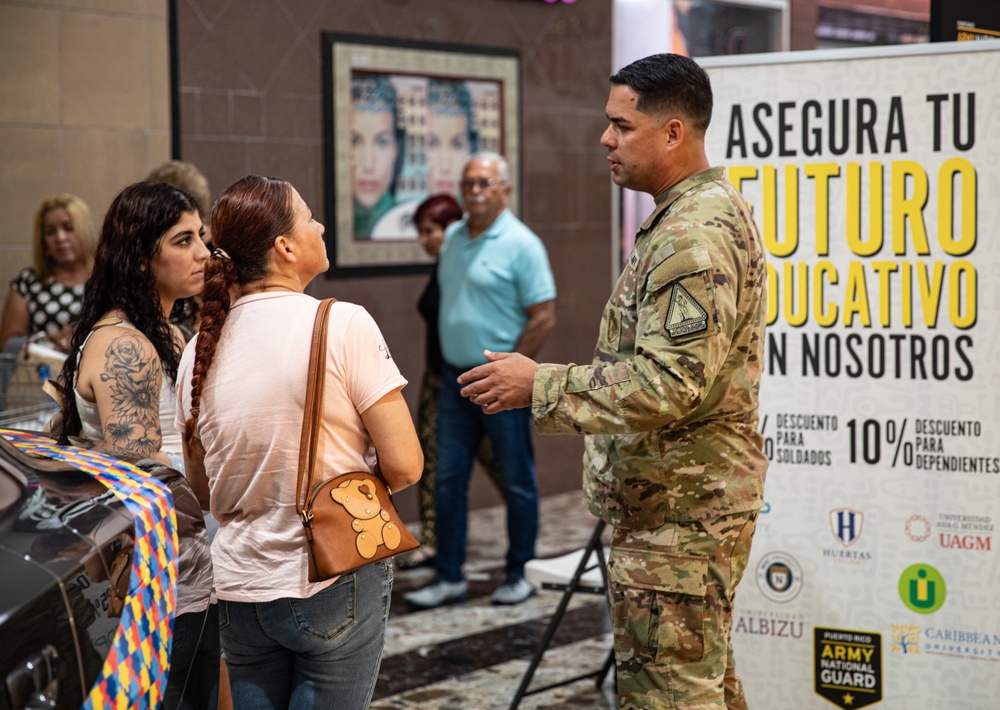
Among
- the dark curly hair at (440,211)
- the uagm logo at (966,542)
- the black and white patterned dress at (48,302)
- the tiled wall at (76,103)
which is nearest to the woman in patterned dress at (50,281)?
the black and white patterned dress at (48,302)

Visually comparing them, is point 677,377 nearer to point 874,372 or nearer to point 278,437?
point 278,437

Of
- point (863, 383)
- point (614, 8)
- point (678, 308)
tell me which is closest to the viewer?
point (678, 308)

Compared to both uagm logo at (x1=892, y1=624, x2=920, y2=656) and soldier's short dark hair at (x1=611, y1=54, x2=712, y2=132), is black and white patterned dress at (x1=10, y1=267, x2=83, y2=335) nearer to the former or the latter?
soldier's short dark hair at (x1=611, y1=54, x2=712, y2=132)

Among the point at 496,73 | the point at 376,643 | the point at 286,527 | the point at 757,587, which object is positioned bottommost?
the point at 757,587

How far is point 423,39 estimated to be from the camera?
668 centimetres

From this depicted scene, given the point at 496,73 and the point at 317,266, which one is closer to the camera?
the point at 317,266

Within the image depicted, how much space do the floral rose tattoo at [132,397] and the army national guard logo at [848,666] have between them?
2037 mm

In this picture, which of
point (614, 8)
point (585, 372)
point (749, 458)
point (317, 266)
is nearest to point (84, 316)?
point (317, 266)

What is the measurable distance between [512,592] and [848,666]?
78.1 inches

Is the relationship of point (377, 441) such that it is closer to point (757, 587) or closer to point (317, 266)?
point (317, 266)

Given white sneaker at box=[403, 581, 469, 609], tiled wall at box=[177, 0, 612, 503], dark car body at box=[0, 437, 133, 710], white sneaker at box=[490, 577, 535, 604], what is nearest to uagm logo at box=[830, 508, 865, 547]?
white sneaker at box=[490, 577, 535, 604]

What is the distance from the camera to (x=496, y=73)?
7043 millimetres

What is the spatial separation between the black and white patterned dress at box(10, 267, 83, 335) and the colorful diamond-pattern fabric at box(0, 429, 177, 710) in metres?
3.31

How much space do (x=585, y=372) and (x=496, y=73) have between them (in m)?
4.92
